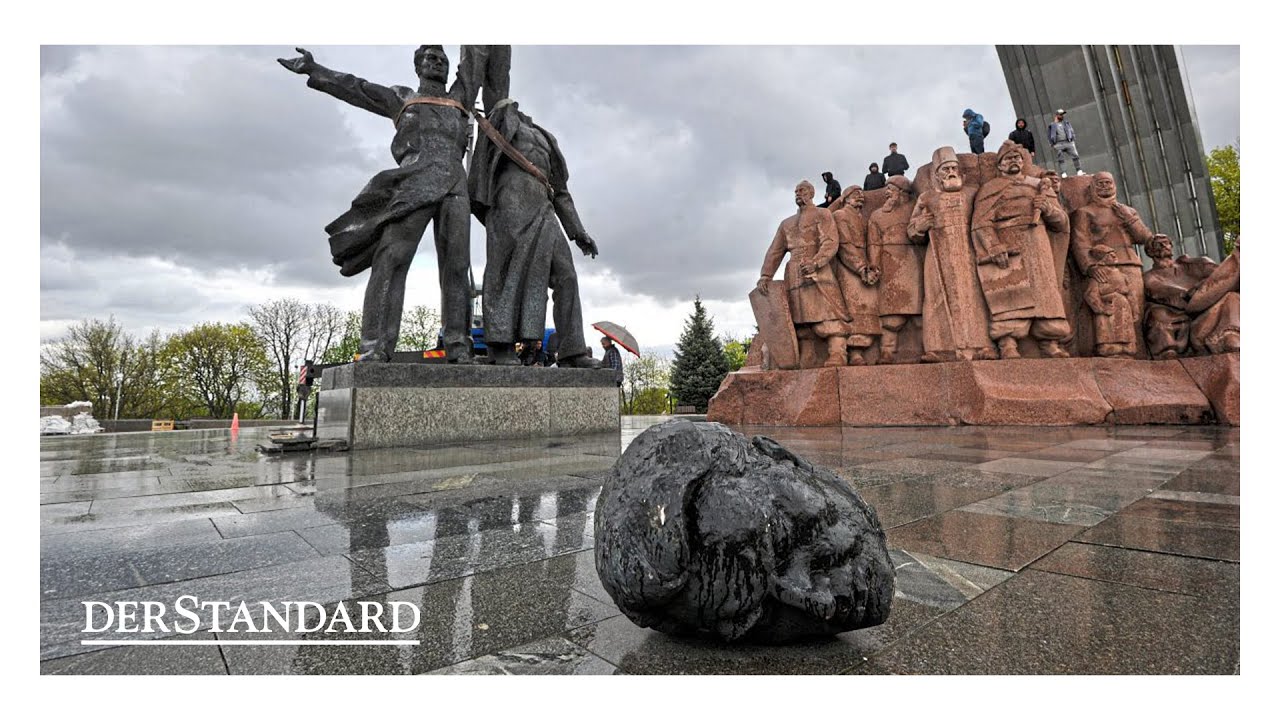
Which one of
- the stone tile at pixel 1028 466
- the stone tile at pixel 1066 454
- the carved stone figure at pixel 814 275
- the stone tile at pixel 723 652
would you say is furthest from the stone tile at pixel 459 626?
the carved stone figure at pixel 814 275

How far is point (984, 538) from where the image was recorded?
2.06m

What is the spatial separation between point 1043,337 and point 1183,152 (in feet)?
81.4

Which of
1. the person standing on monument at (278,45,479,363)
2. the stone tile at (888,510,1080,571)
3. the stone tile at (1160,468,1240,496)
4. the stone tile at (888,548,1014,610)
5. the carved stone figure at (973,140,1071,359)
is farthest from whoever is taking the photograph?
the carved stone figure at (973,140,1071,359)

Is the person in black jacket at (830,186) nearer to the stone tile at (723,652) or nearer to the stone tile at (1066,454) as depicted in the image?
the stone tile at (1066,454)

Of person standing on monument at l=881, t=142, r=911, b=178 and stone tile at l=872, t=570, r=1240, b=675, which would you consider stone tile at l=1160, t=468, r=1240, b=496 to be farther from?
person standing on monument at l=881, t=142, r=911, b=178

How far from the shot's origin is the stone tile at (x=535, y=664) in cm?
112

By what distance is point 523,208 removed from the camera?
7297 mm

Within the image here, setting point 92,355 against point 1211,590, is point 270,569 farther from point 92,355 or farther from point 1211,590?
point 92,355

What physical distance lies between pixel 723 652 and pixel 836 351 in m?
9.41

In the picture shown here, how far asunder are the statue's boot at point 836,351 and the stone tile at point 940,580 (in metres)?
8.48

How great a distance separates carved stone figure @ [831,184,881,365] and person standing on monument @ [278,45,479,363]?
658cm

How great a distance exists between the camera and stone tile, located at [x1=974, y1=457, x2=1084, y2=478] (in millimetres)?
3593

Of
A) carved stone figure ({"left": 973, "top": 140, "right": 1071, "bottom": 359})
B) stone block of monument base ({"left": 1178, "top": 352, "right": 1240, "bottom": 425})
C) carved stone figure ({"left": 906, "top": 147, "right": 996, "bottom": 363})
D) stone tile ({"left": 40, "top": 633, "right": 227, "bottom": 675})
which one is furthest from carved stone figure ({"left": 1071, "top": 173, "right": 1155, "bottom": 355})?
stone tile ({"left": 40, "top": 633, "right": 227, "bottom": 675})

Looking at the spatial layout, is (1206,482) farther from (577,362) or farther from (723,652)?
(577,362)
